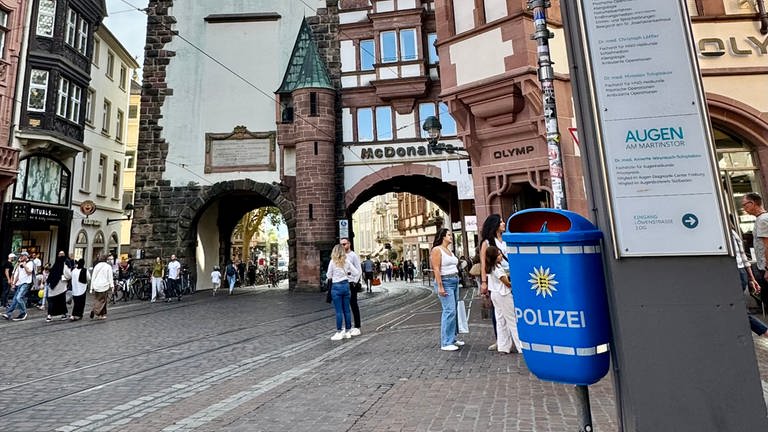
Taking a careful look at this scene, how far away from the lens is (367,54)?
21734 mm

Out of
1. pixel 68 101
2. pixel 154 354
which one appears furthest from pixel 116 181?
pixel 154 354

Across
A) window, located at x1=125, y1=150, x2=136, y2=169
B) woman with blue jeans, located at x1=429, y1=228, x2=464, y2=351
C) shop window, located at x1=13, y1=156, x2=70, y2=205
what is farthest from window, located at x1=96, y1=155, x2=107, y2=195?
woman with blue jeans, located at x1=429, y1=228, x2=464, y2=351

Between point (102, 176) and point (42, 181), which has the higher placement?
point (102, 176)

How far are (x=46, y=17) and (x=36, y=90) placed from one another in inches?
132

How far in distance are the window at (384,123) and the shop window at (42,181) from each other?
14791 millimetres

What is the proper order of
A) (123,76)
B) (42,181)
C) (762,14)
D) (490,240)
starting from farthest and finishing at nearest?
(123,76), (42,181), (762,14), (490,240)

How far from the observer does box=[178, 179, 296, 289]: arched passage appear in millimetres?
21266

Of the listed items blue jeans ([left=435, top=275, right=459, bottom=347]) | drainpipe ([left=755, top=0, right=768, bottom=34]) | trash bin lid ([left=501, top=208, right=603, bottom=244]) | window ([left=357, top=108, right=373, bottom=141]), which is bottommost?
blue jeans ([left=435, top=275, right=459, bottom=347])

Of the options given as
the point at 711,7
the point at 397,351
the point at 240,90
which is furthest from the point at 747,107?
the point at 240,90

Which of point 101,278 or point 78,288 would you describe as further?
point 78,288

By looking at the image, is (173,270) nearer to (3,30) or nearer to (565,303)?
(3,30)

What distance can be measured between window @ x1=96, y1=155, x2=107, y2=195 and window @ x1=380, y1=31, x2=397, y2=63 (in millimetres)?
16737

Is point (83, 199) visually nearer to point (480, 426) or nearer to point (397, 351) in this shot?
point (397, 351)

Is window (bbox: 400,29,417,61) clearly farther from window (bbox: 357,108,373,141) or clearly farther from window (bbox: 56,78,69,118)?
window (bbox: 56,78,69,118)
